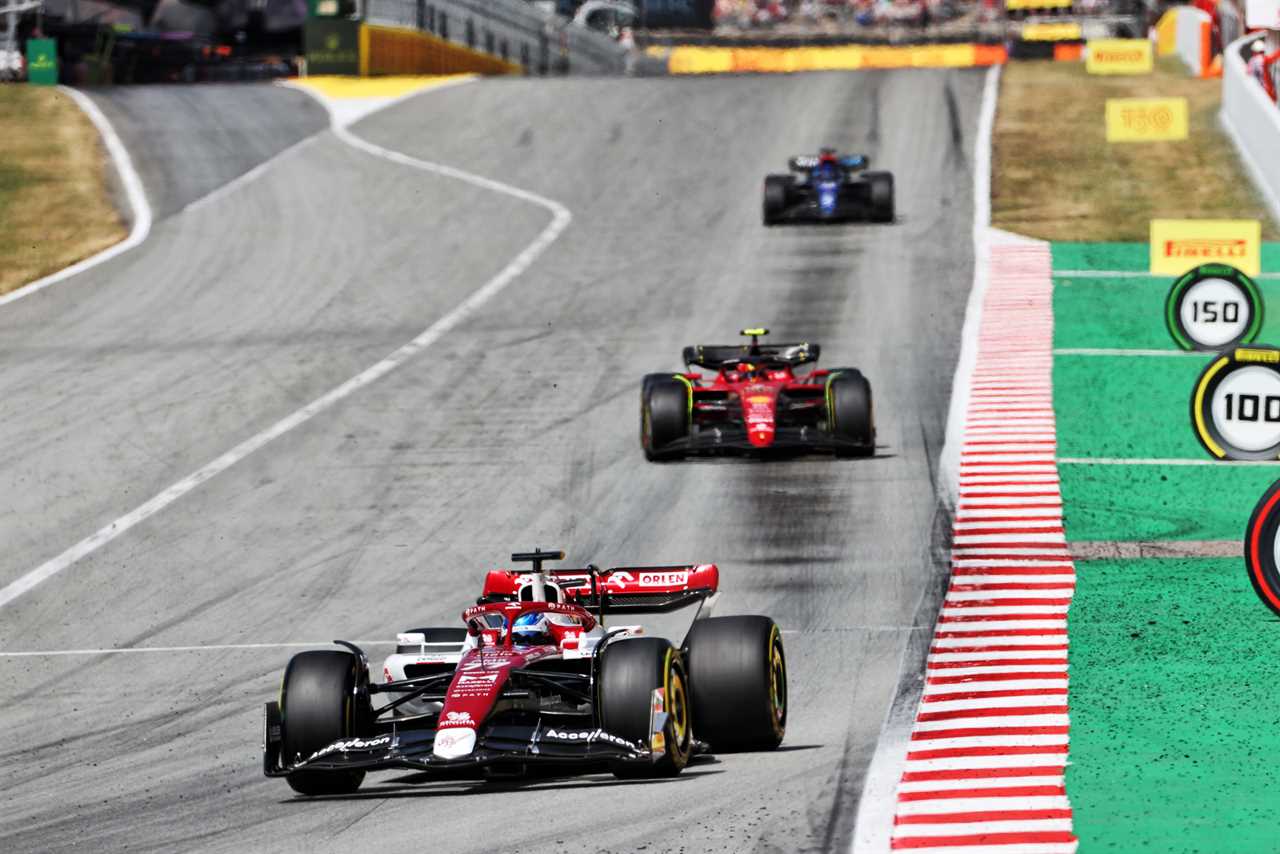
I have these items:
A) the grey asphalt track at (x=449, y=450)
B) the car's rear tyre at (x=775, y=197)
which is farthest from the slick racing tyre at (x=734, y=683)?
the car's rear tyre at (x=775, y=197)

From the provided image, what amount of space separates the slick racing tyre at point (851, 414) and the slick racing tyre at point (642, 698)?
1068 centimetres

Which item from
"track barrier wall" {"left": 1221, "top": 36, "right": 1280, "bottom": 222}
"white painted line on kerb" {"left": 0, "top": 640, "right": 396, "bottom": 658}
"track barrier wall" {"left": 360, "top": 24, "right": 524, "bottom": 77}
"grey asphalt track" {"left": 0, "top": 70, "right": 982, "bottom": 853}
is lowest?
"white painted line on kerb" {"left": 0, "top": 640, "right": 396, "bottom": 658}

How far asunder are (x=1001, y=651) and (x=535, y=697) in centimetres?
424

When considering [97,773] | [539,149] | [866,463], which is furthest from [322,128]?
[97,773]

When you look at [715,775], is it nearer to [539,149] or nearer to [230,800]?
[230,800]

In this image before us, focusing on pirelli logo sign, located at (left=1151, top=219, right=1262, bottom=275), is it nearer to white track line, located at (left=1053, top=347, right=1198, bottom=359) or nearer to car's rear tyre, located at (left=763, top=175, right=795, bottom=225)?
white track line, located at (left=1053, top=347, right=1198, bottom=359)

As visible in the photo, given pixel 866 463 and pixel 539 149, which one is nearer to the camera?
pixel 866 463

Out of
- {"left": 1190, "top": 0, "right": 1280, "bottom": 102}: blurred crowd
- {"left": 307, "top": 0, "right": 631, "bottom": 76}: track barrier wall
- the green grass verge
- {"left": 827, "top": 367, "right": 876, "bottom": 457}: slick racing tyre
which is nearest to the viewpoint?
the green grass verge

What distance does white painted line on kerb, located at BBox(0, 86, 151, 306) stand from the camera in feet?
114

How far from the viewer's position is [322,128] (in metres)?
46.9

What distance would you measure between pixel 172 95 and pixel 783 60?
93.9ft

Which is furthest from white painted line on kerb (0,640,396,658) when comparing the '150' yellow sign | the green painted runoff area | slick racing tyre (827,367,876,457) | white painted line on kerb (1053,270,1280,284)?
the '150' yellow sign

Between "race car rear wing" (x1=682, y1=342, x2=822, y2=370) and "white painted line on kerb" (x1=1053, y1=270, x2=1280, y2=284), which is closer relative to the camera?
"race car rear wing" (x1=682, y1=342, x2=822, y2=370)

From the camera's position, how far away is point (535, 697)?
40.3 ft
